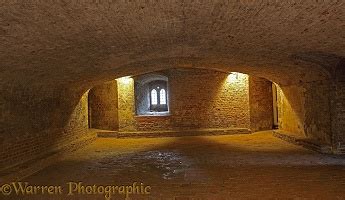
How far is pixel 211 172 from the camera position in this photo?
19.3 feet

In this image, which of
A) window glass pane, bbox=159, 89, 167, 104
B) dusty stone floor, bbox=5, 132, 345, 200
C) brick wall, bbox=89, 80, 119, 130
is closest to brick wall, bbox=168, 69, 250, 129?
brick wall, bbox=89, 80, 119, 130

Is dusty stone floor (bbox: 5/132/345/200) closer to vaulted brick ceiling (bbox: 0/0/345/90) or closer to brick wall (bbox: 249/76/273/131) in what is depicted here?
vaulted brick ceiling (bbox: 0/0/345/90)

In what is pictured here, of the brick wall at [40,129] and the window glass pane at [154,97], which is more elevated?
the window glass pane at [154,97]

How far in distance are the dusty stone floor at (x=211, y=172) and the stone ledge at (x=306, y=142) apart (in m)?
0.23

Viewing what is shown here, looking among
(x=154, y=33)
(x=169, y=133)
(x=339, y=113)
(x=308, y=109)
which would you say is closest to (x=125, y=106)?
(x=169, y=133)

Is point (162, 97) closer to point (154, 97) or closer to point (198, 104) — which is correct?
point (154, 97)

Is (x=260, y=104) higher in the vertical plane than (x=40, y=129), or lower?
higher

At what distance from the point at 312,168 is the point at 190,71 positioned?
776 centimetres

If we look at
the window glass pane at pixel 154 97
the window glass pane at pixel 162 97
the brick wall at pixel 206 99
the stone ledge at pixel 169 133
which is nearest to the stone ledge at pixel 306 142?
the stone ledge at pixel 169 133

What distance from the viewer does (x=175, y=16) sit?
3.88 meters

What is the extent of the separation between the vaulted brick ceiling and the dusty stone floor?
2.10 meters

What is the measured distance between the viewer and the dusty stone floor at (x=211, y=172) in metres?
4.57

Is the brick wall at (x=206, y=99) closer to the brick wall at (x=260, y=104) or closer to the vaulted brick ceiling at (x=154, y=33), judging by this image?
the brick wall at (x=260, y=104)

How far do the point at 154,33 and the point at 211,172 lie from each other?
285 centimetres
